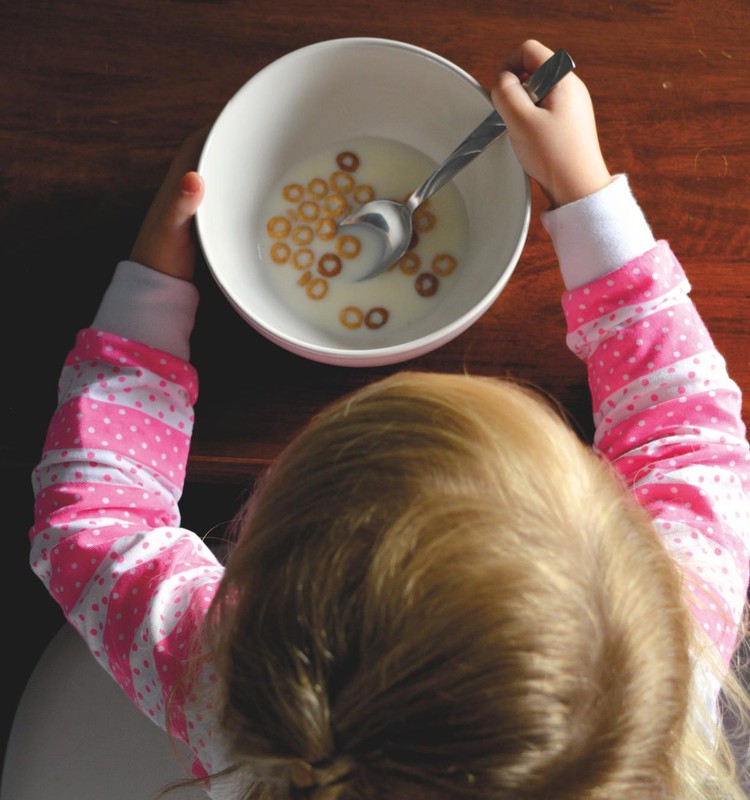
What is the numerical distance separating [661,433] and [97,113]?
1.82 feet

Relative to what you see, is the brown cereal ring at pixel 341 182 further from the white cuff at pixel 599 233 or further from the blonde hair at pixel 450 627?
the blonde hair at pixel 450 627

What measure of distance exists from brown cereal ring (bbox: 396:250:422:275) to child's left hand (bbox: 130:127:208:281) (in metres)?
0.18

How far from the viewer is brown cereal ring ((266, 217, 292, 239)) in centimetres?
72

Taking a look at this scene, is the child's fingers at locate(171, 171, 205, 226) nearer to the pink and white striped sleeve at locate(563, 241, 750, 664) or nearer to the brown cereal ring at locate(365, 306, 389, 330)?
the brown cereal ring at locate(365, 306, 389, 330)

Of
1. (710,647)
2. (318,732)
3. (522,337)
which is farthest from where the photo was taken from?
(522,337)

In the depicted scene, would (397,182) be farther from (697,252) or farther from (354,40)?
(697,252)

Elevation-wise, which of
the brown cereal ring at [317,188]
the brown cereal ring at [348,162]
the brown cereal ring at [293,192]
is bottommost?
the brown cereal ring at [293,192]

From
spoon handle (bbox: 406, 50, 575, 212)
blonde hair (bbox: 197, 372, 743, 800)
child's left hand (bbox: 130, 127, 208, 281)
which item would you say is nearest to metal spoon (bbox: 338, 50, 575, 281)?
spoon handle (bbox: 406, 50, 575, 212)

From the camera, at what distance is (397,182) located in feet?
2.38

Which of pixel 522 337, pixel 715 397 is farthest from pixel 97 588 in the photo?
pixel 715 397

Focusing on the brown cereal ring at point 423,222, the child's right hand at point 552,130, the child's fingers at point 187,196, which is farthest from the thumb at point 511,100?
the child's fingers at point 187,196

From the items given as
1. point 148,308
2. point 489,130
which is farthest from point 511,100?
point 148,308

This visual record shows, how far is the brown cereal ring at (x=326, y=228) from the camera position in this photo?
710 mm

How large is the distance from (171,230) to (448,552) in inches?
15.0
